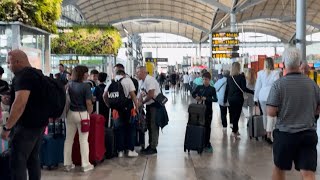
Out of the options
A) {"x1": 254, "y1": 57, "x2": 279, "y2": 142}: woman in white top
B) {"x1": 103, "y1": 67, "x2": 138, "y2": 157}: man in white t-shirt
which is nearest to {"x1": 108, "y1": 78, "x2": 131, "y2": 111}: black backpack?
{"x1": 103, "y1": 67, "x2": 138, "y2": 157}: man in white t-shirt

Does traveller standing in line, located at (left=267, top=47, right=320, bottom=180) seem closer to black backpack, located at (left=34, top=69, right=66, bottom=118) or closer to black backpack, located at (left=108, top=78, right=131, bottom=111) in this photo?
black backpack, located at (left=34, top=69, right=66, bottom=118)

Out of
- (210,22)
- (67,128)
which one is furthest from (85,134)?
(210,22)

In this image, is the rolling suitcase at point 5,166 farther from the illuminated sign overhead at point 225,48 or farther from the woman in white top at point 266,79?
the illuminated sign overhead at point 225,48

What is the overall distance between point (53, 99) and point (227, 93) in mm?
6045

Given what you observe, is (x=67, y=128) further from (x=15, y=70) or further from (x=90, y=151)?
(x=15, y=70)

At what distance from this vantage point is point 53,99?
421 cm

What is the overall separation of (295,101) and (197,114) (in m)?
3.69

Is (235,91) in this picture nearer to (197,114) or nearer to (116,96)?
(197,114)

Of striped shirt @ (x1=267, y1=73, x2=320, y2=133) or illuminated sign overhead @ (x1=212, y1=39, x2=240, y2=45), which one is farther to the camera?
illuminated sign overhead @ (x1=212, y1=39, x2=240, y2=45)

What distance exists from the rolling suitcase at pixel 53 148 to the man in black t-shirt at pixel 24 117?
7.66ft

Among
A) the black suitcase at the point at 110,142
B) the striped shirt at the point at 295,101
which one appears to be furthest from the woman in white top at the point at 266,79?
the striped shirt at the point at 295,101

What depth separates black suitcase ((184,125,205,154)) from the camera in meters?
7.57

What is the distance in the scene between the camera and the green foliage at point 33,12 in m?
7.05

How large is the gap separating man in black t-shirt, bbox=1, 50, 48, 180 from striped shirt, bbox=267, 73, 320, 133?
2.12m
